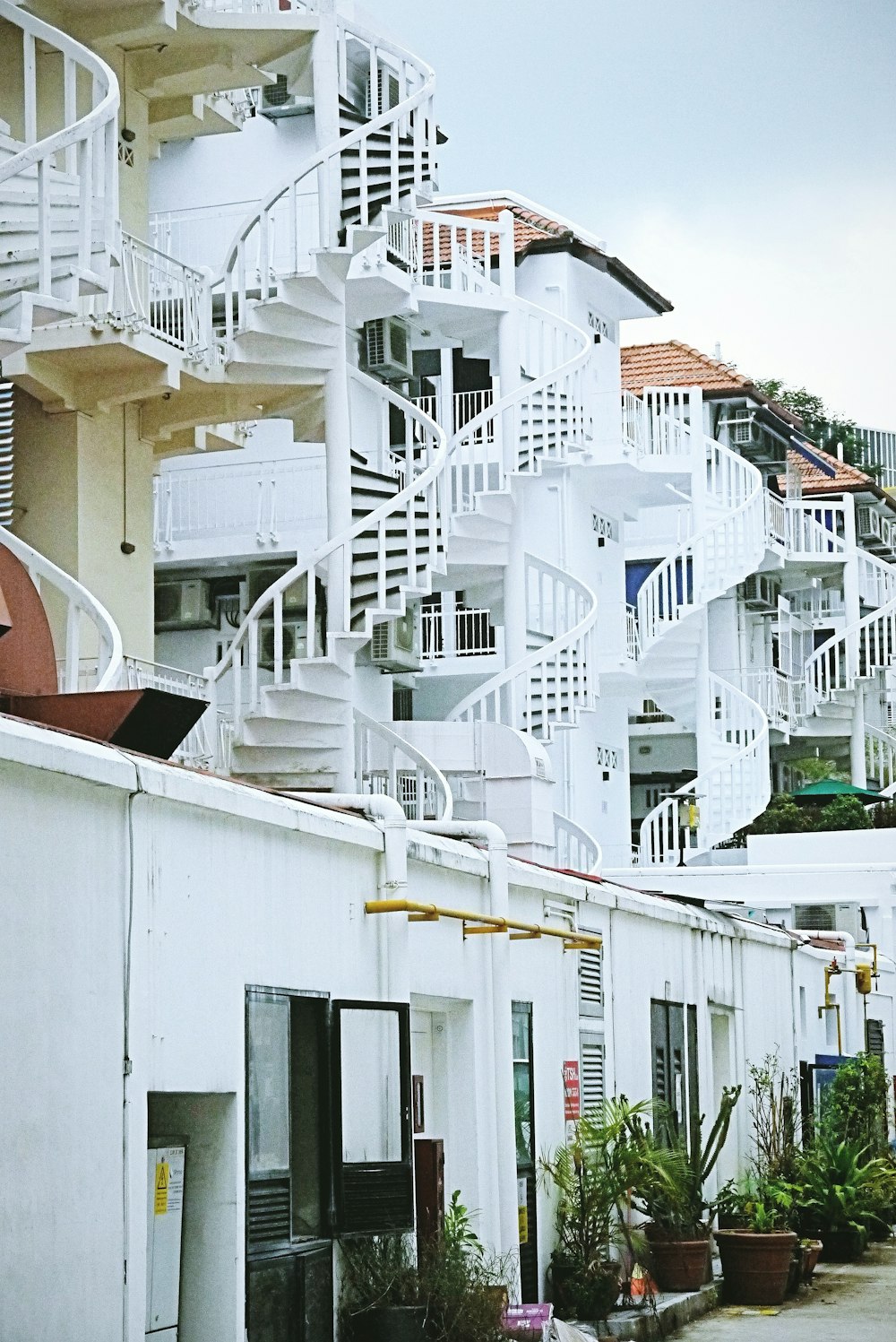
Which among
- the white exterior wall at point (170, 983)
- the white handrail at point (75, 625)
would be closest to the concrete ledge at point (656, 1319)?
the white exterior wall at point (170, 983)

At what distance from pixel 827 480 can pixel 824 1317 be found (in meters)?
34.6

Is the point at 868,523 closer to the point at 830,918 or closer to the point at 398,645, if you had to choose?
the point at 830,918

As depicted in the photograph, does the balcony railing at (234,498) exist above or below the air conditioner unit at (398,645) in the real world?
above

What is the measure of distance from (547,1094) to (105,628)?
17.0 ft

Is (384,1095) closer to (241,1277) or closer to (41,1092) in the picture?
(241,1277)

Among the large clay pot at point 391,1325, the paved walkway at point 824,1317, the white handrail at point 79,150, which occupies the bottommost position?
the paved walkway at point 824,1317

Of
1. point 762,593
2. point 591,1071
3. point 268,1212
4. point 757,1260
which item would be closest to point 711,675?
point 762,593

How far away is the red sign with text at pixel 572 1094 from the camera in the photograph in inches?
631

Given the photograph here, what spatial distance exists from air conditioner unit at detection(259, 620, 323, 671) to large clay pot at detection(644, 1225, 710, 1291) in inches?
320

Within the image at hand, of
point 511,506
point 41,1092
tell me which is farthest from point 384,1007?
point 511,506

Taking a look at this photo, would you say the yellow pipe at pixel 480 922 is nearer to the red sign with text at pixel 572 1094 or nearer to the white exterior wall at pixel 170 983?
the white exterior wall at pixel 170 983

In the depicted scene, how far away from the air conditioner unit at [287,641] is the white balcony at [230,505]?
5.48 ft

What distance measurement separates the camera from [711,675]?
38594mm

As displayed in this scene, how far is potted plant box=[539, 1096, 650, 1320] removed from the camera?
1506 centimetres
